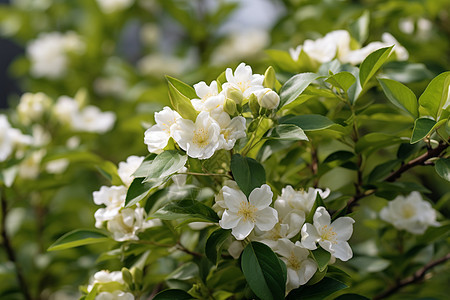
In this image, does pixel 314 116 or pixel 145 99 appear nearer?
pixel 314 116

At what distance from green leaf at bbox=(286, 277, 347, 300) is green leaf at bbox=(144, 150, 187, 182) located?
25 cm

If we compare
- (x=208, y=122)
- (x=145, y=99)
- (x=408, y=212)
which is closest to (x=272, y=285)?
(x=208, y=122)

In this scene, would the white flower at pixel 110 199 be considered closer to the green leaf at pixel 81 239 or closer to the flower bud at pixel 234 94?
the green leaf at pixel 81 239


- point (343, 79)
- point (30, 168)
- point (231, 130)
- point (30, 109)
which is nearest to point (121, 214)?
point (231, 130)

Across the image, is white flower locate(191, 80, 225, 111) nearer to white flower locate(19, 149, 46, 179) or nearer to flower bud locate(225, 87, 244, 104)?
flower bud locate(225, 87, 244, 104)

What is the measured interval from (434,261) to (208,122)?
Answer: 59cm

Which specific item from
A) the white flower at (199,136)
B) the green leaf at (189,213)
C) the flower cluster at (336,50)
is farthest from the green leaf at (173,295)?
the flower cluster at (336,50)

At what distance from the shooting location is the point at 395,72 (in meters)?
1.00

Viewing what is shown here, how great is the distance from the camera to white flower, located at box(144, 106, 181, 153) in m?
0.69

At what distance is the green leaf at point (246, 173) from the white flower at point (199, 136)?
0.15 feet

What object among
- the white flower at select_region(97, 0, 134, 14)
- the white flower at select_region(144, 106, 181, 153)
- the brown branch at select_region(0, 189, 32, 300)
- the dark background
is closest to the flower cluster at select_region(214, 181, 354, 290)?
the white flower at select_region(144, 106, 181, 153)

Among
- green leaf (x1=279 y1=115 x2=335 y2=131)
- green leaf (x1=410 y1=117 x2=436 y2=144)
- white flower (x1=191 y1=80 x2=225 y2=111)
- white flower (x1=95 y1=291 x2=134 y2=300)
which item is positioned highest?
white flower (x1=191 y1=80 x2=225 y2=111)

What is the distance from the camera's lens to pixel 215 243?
0.69 meters

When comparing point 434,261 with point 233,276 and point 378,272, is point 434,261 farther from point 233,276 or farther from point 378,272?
point 233,276
